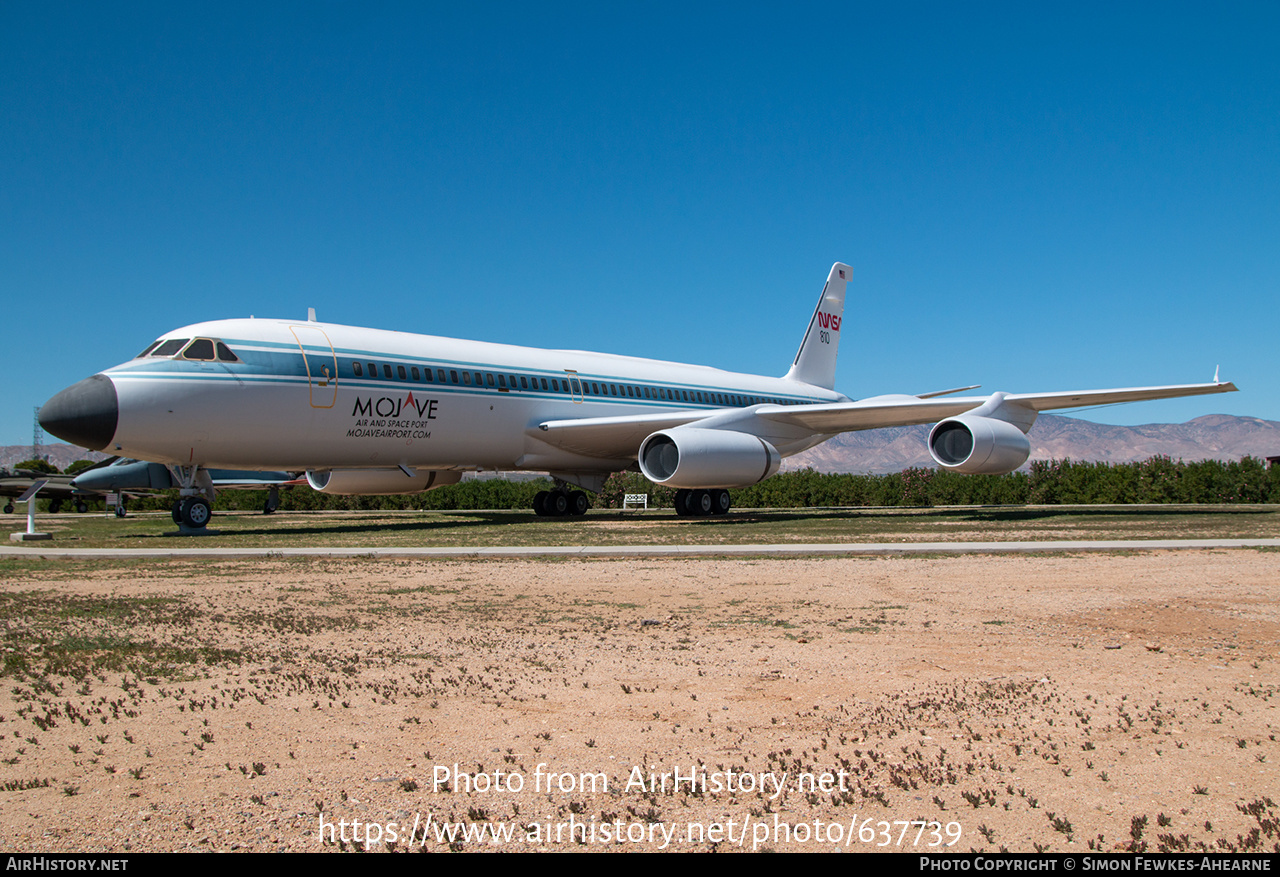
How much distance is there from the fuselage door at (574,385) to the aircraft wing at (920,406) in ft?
13.5

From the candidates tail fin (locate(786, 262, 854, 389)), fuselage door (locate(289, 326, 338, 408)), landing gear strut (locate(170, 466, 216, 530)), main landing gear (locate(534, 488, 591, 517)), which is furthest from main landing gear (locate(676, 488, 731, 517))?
landing gear strut (locate(170, 466, 216, 530))

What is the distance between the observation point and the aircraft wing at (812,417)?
Result: 19625 mm

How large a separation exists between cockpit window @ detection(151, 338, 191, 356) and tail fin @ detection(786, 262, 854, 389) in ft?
57.9

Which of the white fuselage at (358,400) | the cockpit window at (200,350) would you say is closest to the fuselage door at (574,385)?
the white fuselage at (358,400)

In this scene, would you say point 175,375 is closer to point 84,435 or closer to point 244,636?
point 84,435

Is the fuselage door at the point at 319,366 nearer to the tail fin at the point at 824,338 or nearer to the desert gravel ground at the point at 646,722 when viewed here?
the desert gravel ground at the point at 646,722

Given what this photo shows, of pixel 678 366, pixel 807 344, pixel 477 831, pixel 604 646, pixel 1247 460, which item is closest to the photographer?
pixel 477 831

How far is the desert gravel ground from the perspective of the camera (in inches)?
118

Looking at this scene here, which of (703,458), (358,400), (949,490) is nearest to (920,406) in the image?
(703,458)

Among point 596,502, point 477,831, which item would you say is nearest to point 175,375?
point 477,831

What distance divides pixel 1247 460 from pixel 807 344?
67.4 feet

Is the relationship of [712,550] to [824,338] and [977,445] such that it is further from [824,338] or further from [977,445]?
[824,338]

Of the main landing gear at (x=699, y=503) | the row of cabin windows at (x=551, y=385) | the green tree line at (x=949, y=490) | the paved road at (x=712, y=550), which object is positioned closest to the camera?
the paved road at (x=712, y=550)

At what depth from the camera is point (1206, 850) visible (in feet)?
9.06
